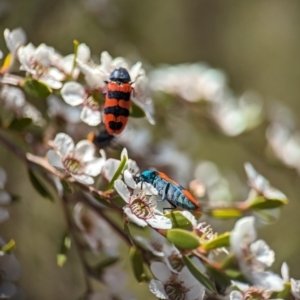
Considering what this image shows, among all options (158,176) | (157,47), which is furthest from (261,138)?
(157,47)

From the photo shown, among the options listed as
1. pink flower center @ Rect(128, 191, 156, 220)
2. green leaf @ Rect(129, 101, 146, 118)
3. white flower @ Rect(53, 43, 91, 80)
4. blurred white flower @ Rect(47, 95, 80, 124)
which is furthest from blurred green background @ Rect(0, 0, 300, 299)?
pink flower center @ Rect(128, 191, 156, 220)

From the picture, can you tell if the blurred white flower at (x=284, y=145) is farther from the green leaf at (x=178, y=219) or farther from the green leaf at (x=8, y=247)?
the green leaf at (x=8, y=247)

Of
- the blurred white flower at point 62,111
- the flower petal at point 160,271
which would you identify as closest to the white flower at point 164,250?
the flower petal at point 160,271

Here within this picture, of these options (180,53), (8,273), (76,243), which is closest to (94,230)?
(76,243)

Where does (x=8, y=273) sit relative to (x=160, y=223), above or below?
below

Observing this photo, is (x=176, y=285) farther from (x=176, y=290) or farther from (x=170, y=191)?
(x=170, y=191)

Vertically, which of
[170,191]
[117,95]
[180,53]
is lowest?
[180,53]

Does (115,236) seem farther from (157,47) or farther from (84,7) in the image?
(157,47)
